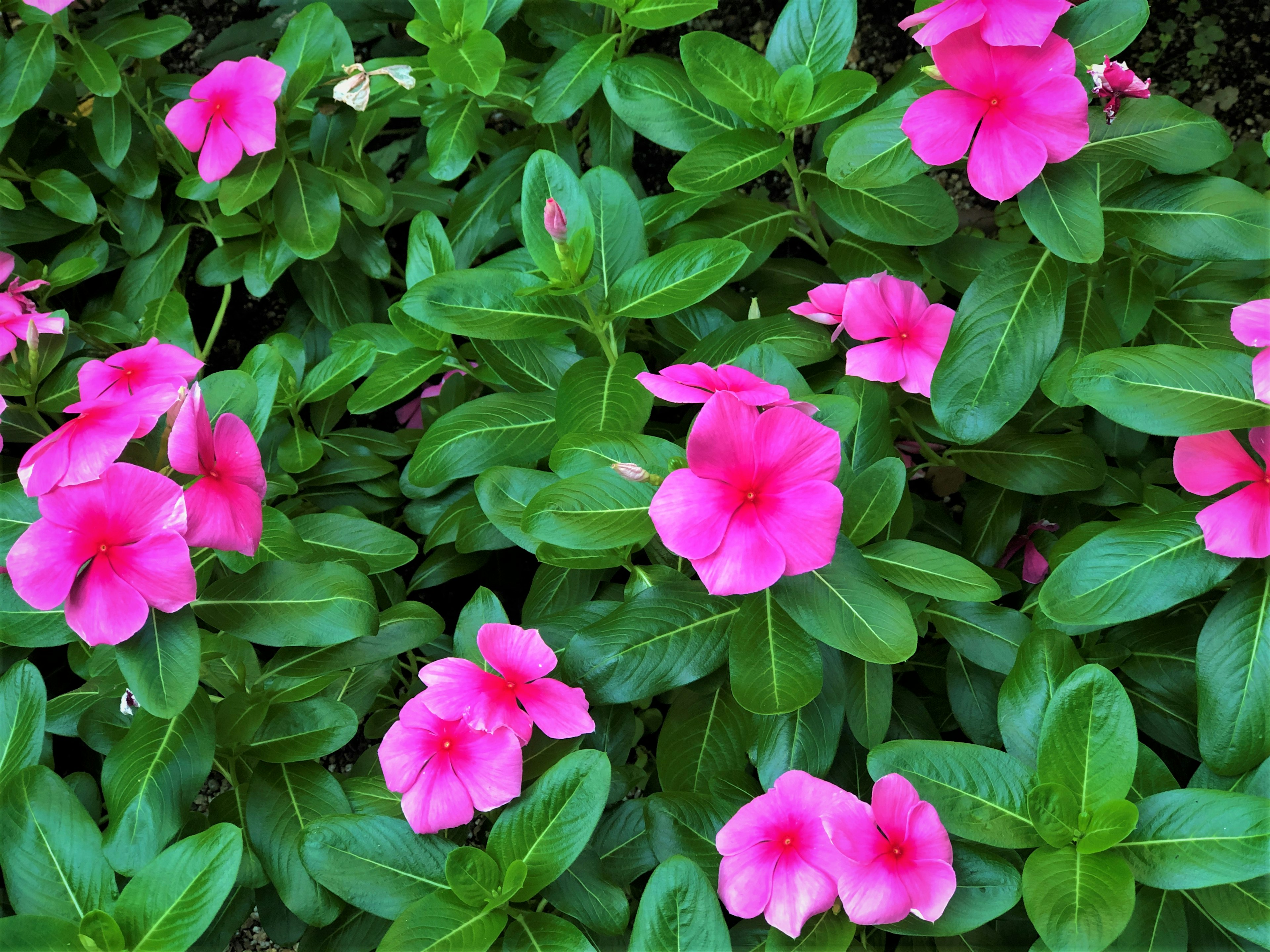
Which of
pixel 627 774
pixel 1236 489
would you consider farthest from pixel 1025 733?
pixel 627 774

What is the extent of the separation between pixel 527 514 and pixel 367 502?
77 cm

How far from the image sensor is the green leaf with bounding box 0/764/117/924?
1.10m

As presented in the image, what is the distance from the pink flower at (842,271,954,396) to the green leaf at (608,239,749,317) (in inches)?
7.1

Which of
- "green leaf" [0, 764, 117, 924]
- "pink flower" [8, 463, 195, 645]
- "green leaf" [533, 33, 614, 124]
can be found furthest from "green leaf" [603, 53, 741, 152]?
"green leaf" [0, 764, 117, 924]

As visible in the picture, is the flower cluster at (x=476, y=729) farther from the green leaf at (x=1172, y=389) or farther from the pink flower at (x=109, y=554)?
the green leaf at (x=1172, y=389)

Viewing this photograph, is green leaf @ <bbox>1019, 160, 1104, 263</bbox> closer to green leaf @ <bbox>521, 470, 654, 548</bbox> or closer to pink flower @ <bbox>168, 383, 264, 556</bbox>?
green leaf @ <bbox>521, 470, 654, 548</bbox>

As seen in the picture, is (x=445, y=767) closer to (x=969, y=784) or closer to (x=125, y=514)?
(x=125, y=514)

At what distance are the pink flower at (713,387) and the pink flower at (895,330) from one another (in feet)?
0.86

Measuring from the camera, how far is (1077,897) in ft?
3.14

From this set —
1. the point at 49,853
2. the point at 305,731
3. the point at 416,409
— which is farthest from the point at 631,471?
the point at 416,409

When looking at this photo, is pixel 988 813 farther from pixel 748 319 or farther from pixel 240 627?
pixel 240 627

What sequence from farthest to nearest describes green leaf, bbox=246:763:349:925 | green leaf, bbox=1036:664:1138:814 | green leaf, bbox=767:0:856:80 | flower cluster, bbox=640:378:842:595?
green leaf, bbox=767:0:856:80, green leaf, bbox=246:763:349:925, green leaf, bbox=1036:664:1138:814, flower cluster, bbox=640:378:842:595

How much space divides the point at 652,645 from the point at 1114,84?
898 mm

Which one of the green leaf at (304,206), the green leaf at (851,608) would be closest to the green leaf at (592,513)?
the green leaf at (851,608)
